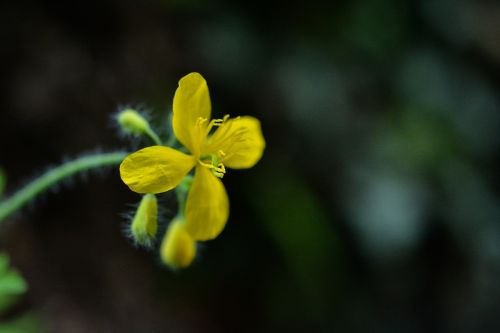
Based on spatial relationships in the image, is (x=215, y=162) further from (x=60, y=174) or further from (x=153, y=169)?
(x=60, y=174)

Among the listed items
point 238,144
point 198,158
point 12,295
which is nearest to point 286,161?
point 12,295

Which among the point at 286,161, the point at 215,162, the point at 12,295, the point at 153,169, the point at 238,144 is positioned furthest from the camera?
the point at 286,161

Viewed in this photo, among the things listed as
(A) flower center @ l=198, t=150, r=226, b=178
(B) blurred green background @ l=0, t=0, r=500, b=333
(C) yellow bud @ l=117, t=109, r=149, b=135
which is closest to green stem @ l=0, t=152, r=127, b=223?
(C) yellow bud @ l=117, t=109, r=149, b=135

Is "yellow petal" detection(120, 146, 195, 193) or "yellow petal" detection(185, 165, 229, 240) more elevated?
"yellow petal" detection(120, 146, 195, 193)

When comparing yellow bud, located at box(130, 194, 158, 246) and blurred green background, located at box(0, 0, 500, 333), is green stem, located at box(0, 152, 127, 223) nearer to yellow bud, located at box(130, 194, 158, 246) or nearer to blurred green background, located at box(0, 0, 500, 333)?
yellow bud, located at box(130, 194, 158, 246)

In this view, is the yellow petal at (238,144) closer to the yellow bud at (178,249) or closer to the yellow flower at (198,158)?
the yellow flower at (198,158)

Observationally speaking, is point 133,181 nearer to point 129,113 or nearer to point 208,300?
point 129,113

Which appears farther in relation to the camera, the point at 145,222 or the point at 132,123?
the point at 132,123

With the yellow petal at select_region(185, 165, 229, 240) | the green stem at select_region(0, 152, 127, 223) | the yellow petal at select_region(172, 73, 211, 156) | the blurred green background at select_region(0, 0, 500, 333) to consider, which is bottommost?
the yellow petal at select_region(185, 165, 229, 240)

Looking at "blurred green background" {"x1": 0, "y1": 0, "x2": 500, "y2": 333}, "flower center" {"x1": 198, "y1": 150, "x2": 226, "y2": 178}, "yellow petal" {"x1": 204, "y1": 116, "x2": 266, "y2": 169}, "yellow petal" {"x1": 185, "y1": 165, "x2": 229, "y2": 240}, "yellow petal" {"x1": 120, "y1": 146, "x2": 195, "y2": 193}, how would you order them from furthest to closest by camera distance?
"blurred green background" {"x1": 0, "y1": 0, "x2": 500, "y2": 333} < "yellow petal" {"x1": 204, "y1": 116, "x2": 266, "y2": 169} < "flower center" {"x1": 198, "y1": 150, "x2": 226, "y2": 178} < "yellow petal" {"x1": 185, "y1": 165, "x2": 229, "y2": 240} < "yellow petal" {"x1": 120, "y1": 146, "x2": 195, "y2": 193}
